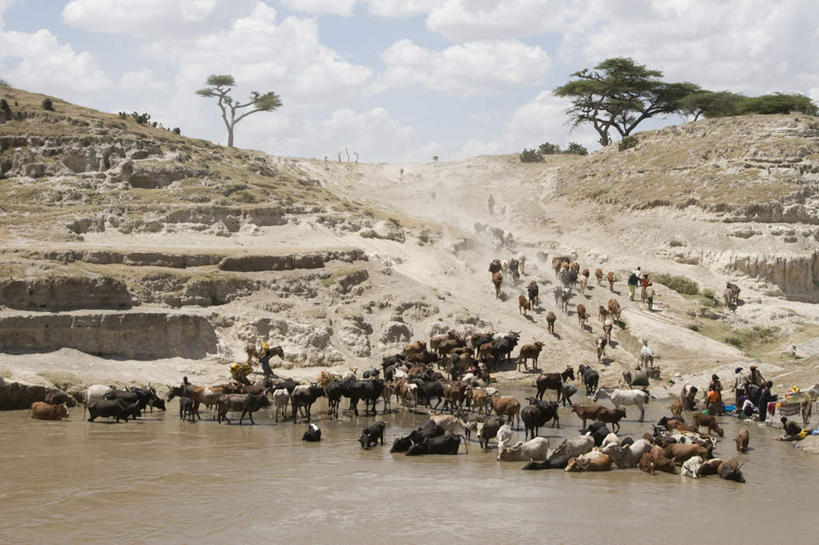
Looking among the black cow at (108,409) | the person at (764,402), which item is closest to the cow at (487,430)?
the person at (764,402)

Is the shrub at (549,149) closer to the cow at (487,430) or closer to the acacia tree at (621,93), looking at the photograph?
the acacia tree at (621,93)

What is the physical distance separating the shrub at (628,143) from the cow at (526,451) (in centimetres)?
4878

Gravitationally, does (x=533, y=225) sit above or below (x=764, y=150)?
below

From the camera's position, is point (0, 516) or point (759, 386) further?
point (759, 386)

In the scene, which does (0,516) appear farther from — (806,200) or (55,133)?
(806,200)

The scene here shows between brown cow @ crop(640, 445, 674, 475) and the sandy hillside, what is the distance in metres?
12.8

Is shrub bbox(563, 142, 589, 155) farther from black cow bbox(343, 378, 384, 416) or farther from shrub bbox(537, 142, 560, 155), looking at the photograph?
black cow bbox(343, 378, 384, 416)

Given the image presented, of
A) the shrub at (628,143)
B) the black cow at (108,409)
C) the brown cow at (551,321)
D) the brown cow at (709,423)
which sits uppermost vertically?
the shrub at (628,143)

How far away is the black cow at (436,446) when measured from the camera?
63.4 ft

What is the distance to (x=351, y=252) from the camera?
4000cm

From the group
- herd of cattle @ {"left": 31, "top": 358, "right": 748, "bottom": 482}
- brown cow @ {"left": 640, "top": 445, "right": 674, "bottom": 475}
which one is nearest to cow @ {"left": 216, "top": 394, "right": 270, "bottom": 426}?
herd of cattle @ {"left": 31, "top": 358, "right": 748, "bottom": 482}

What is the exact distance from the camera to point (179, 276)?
112 feet

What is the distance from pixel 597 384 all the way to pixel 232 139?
5223 cm

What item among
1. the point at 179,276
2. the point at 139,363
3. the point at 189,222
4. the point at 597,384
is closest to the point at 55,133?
the point at 189,222
